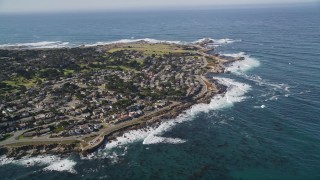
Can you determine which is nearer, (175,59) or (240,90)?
(240,90)

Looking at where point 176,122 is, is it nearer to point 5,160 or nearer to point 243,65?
point 5,160

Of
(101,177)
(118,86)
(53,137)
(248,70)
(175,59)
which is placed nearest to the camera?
(101,177)

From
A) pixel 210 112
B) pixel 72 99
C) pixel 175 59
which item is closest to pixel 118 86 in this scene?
pixel 72 99

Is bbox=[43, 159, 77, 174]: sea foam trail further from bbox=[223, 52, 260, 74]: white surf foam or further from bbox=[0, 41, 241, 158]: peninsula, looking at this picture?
bbox=[223, 52, 260, 74]: white surf foam

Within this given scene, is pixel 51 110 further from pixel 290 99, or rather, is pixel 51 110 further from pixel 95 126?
pixel 290 99

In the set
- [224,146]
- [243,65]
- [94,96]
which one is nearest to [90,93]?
[94,96]

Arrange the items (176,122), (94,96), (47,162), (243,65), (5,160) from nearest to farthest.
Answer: (47,162) → (5,160) → (176,122) → (94,96) → (243,65)

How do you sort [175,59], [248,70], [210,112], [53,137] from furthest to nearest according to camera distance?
[175,59], [248,70], [210,112], [53,137]
